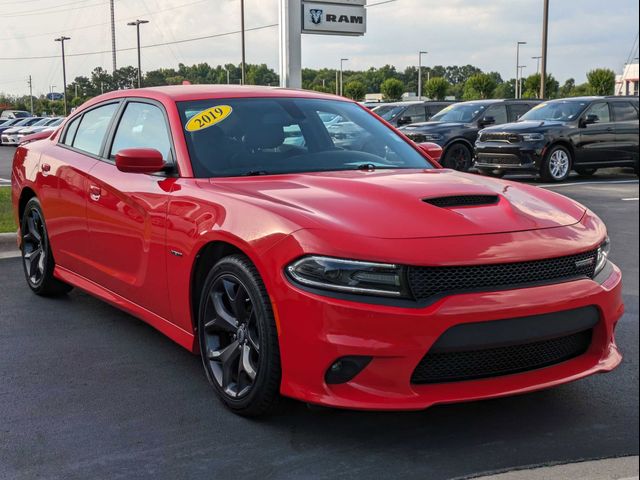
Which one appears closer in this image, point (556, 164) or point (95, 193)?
point (95, 193)

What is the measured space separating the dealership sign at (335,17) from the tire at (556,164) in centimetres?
555

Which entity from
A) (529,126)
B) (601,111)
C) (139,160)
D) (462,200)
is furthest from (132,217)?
(601,111)

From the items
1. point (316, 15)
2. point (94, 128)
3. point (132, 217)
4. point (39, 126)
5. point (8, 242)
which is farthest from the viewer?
point (39, 126)

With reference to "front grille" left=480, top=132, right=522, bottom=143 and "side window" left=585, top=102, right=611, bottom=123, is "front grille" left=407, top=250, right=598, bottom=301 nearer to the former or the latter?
"front grille" left=480, top=132, right=522, bottom=143

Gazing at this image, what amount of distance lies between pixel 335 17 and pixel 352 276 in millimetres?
15398

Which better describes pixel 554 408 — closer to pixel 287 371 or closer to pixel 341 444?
pixel 341 444

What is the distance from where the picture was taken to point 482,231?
304cm

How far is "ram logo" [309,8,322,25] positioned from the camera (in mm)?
16875

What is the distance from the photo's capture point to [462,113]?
18.4 metres

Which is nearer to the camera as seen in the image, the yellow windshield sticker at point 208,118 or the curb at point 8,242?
the yellow windshield sticker at point 208,118

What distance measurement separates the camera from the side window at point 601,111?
15.7 metres

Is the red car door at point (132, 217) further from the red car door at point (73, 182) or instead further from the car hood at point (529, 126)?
the car hood at point (529, 126)

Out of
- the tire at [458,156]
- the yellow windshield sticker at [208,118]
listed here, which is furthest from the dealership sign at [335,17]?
the yellow windshield sticker at [208,118]

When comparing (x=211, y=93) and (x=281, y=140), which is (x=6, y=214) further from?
(x=281, y=140)
